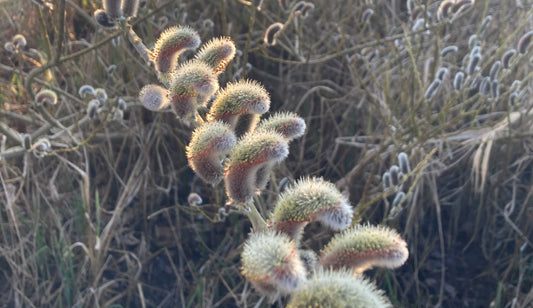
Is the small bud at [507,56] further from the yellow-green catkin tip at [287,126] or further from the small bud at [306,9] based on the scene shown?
the yellow-green catkin tip at [287,126]

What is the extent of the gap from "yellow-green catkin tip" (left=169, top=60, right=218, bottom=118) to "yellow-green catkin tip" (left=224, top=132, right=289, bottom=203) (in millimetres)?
159

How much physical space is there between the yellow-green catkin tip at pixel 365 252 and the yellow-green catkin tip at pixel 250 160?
0.20 m

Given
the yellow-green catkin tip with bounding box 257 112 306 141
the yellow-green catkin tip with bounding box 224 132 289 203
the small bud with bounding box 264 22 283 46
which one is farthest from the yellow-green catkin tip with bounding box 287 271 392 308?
the small bud with bounding box 264 22 283 46

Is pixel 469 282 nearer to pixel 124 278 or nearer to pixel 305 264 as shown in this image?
pixel 124 278

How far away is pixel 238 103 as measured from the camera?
1143mm

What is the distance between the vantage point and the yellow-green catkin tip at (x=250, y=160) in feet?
3.41

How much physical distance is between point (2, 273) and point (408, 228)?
237 cm

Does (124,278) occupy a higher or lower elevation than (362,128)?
lower

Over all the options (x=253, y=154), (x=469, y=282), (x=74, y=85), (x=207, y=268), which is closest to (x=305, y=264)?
(x=253, y=154)

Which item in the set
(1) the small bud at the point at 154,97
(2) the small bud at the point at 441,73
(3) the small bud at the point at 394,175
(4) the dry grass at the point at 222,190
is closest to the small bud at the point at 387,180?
(3) the small bud at the point at 394,175

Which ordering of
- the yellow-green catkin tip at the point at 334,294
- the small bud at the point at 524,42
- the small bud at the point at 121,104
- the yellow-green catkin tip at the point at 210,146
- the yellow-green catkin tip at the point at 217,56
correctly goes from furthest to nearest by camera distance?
the small bud at the point at 121,104 < the small bud at the point at 524,42 < the yellow-green catkin tip at the point at 217,56 < the yellow-green catkin tip at the point at 210,146 < the yellow-green catkin tip at the point at 334,294

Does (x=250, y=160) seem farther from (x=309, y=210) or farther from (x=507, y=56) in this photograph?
(x=507, y=56)

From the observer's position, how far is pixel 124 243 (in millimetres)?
3281

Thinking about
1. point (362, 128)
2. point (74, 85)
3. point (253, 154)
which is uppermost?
point (253, 154)
